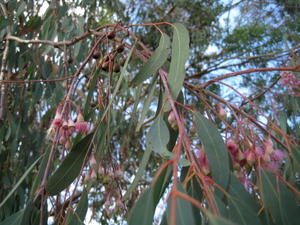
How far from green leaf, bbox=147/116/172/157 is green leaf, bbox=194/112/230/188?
6 cm

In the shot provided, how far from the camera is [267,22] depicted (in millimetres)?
3621

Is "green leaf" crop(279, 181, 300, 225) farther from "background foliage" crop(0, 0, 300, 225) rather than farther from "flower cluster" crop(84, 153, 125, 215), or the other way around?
"flower cluster" crop(84, 153, 125, 215)

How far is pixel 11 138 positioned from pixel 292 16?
8.82 feet

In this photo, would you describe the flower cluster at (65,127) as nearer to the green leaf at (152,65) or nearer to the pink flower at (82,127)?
the pink flower at (82,127)

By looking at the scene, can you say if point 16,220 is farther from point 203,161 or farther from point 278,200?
point 278,200

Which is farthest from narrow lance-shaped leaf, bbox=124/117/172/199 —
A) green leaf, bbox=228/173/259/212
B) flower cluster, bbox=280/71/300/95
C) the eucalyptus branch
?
flower cluster, bbox=280/71/300/95

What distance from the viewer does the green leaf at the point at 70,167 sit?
2.57ft

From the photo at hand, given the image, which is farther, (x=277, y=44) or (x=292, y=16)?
(x=292, y=16)

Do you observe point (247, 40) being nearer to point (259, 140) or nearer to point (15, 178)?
point (15, 178)

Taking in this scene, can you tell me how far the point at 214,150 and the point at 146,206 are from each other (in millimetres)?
165

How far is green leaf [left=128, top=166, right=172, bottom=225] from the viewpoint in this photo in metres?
0.53

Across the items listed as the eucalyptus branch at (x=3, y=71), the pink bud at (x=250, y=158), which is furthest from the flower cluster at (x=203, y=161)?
the eucalyptus branch at (x=3, y=71)

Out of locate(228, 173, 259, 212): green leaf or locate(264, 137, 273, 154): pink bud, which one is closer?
locate(228, 173, 259, 212): green leaf

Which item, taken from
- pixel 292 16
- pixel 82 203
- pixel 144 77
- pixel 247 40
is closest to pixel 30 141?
pixel 82 203
